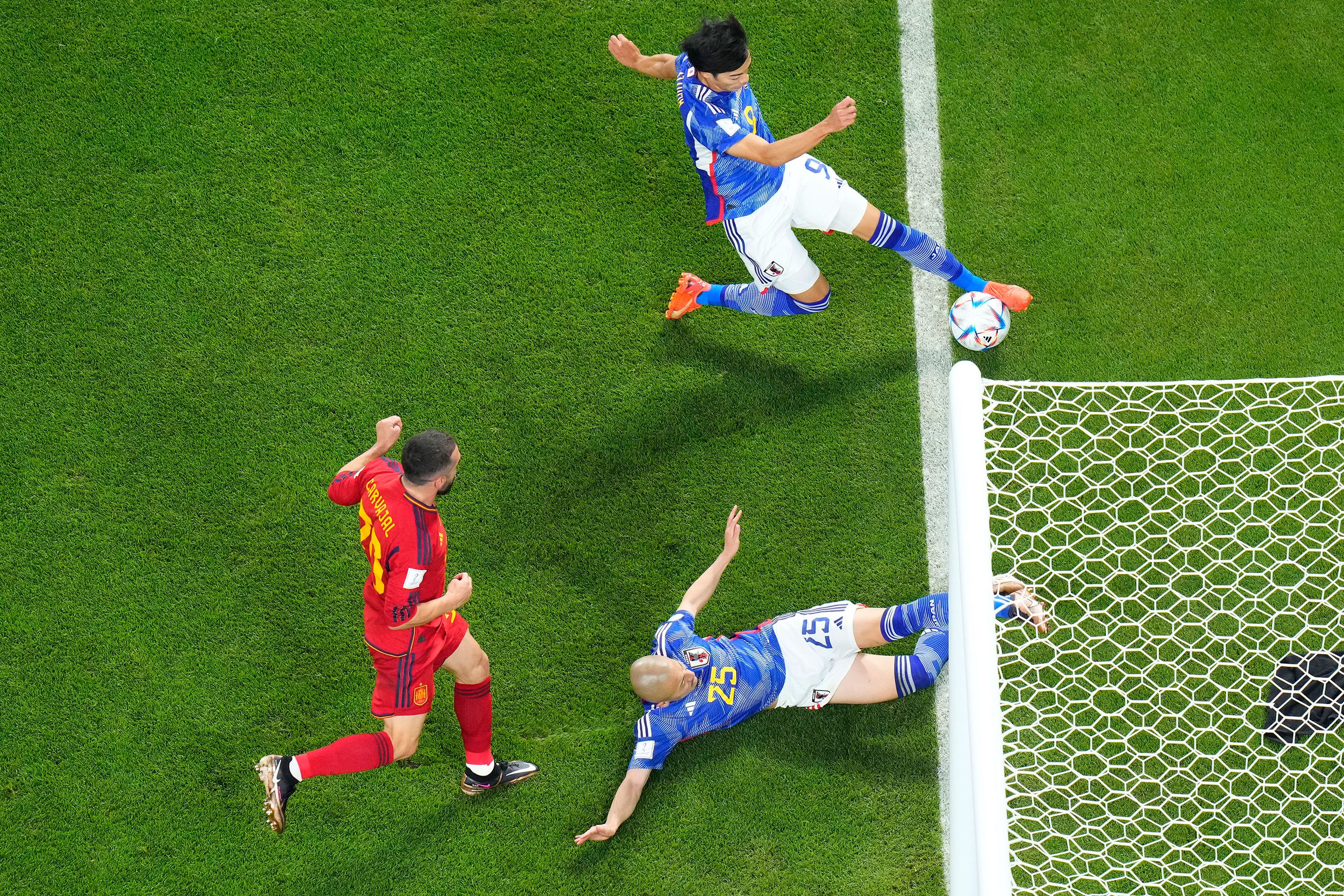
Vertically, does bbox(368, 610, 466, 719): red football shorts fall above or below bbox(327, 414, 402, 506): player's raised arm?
below

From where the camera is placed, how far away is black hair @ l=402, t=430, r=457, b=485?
11.2 feet

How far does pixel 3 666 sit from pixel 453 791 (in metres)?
2.07

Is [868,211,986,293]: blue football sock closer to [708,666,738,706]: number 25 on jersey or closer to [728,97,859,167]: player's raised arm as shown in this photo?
[728,97,859,167]: player's raised arm

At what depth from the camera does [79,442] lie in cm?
477

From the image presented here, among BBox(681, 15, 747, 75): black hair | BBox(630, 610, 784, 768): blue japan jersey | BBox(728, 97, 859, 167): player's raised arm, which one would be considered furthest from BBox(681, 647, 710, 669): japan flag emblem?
BBox(681, 15, 747, 75): black hair

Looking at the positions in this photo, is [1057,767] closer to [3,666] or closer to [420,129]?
[420,129]

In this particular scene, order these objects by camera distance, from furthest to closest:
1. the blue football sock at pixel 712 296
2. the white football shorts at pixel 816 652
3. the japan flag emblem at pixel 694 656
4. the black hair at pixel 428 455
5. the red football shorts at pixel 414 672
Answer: the blue football sock at pixel 712 296 < the white football shorts at pixel 816 652 < the japan flag emblem at pixel 694 656 < the red football shorts at pixel 414 672 < the black hair at pixel 428 455

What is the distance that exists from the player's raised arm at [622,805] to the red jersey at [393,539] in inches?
45.7

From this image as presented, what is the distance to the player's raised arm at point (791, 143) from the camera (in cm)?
375

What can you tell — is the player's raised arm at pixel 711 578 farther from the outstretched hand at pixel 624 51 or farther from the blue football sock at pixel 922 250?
the outstretched hand at pixel 624 51

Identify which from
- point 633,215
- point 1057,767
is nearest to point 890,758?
point 1057,767

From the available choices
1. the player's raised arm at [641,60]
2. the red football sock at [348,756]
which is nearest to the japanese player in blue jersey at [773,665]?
the red football sock at [348,756]

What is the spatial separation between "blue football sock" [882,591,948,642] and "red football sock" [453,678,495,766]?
5.36 ft

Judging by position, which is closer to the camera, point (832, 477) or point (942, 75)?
point (832, 477)
